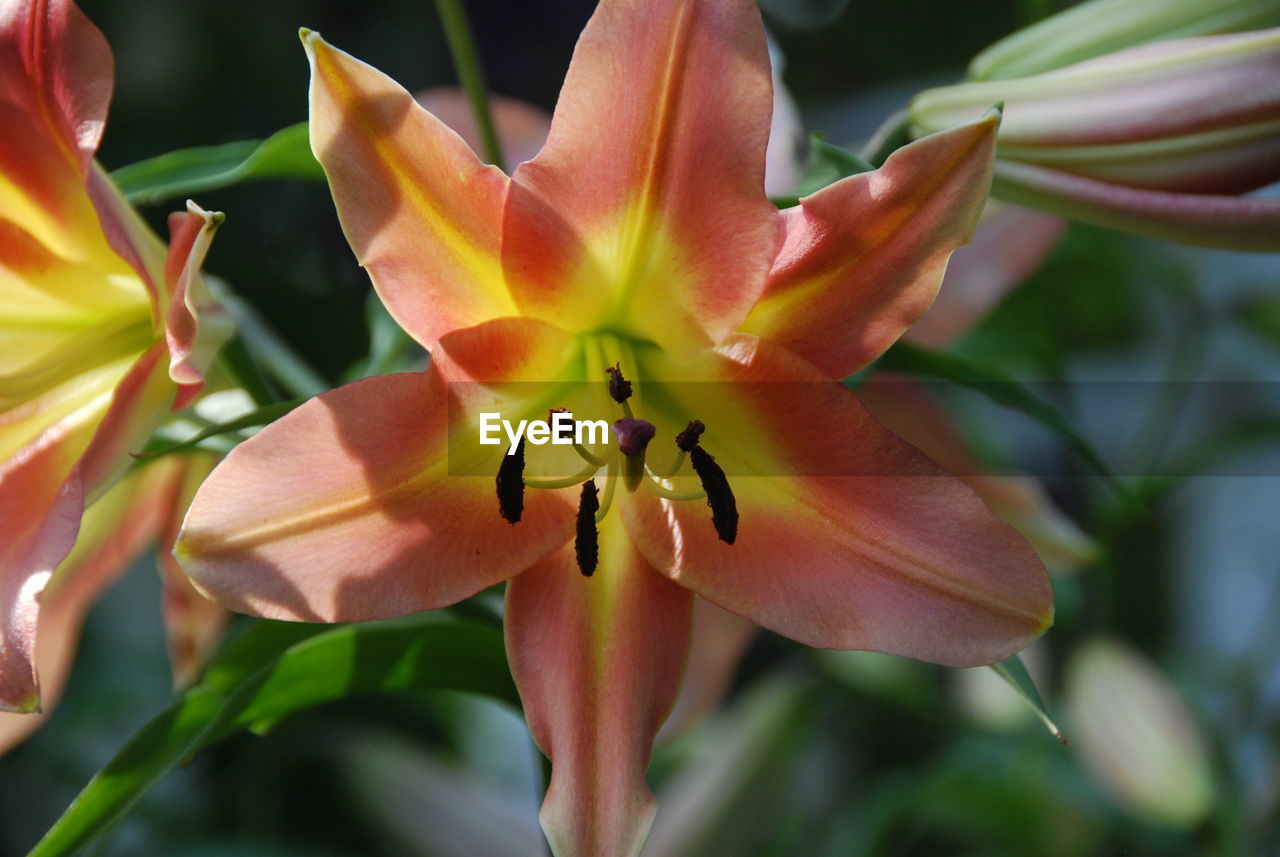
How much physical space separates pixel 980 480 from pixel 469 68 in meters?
0.38

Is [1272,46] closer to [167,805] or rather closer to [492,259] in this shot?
[492,259]

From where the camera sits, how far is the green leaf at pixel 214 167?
49 cm

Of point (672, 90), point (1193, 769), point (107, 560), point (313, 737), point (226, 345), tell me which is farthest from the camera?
point (313, 737)

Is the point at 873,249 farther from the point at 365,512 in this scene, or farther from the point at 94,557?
the point at 94,557

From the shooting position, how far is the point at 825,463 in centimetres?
40

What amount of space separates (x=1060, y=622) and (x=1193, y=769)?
0.14 metres

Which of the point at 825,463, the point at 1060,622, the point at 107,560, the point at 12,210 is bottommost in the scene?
the point at 1060,622

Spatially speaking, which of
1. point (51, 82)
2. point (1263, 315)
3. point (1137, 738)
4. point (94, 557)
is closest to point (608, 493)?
point (51, 82)

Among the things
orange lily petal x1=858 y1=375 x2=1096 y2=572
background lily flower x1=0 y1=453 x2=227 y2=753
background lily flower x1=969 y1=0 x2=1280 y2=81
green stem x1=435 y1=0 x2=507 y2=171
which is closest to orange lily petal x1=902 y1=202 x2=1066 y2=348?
orange lily petal x1=858 y1=375 x2=1096 y2=572

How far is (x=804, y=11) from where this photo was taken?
116 cm

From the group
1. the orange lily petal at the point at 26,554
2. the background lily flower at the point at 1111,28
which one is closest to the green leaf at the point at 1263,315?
the background lily flower at the point at 1111,28

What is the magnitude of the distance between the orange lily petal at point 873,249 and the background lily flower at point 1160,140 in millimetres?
114

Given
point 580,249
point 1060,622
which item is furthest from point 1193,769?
point 580,249

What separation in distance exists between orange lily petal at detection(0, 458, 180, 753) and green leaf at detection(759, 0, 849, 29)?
26.2 inches
